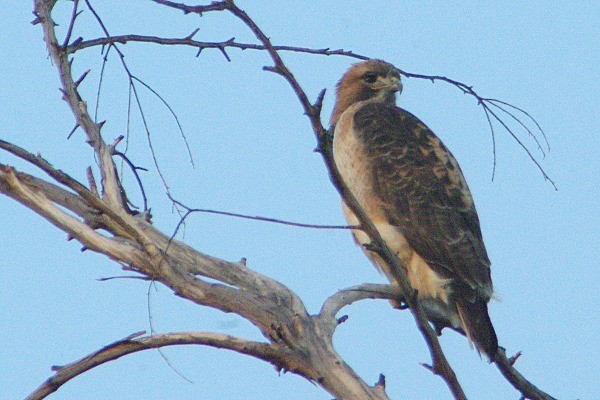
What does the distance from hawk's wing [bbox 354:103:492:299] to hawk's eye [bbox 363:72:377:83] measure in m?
0.76

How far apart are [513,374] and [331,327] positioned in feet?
4.50

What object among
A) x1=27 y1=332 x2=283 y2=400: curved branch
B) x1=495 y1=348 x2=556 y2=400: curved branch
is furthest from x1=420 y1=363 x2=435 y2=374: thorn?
x1=495 y1=348 x2=556 y2=400: curved branch

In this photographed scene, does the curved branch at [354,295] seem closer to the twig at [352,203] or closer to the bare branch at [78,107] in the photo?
the twig at [352,203]

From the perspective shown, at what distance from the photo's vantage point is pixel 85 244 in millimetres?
3480

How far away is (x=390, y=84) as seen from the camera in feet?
21.2

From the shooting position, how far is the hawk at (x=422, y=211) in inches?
192

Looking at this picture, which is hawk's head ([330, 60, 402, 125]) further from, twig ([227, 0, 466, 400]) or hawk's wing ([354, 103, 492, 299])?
twig ([227, 0, 466, 400])

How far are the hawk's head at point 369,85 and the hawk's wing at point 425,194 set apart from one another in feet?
2.14

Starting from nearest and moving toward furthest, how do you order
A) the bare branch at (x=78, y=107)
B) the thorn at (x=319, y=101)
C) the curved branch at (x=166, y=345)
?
the thorn at (x=319, y=101)
the curved branch at (x=166, y=345)
the bare branch at (x=78, y=107)

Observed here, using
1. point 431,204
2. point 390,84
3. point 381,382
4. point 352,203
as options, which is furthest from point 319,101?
point 390,84

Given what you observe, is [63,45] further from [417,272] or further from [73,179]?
[417,272]

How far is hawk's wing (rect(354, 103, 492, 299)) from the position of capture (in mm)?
4996

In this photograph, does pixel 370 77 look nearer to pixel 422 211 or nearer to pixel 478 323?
pixel 422 211

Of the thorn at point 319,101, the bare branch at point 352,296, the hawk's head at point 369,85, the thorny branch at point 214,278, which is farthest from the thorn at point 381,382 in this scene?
the hawk's head at point 369,85
